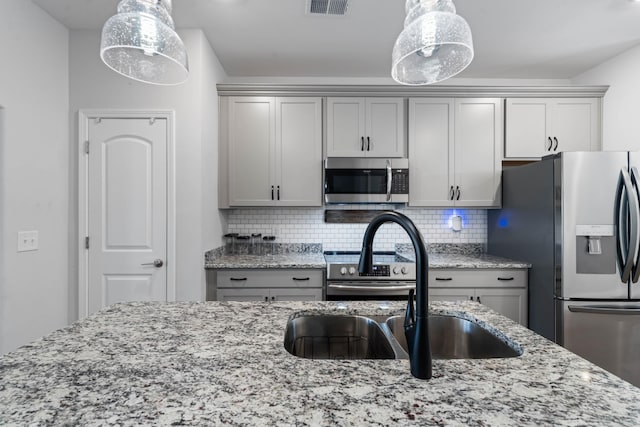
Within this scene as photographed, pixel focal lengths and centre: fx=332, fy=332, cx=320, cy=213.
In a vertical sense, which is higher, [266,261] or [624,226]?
[624,226]

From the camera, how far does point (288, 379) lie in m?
0.76

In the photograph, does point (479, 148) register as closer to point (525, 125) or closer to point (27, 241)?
point (525, 125)

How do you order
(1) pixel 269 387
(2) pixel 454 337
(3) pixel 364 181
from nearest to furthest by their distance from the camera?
1. (1) pixel 269 387
2. (2) pixel 454 337
3. (3) pixel 364 181

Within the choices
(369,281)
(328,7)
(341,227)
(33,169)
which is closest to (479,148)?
(341,227)

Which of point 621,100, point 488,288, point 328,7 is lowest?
point 488,288

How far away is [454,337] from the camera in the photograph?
130 cm

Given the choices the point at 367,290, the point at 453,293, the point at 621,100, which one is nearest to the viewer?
the point at 367,290

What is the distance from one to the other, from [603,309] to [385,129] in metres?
2.19

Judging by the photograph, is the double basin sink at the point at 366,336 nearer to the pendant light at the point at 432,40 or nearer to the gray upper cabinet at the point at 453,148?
the pendant light at the point at 432,40

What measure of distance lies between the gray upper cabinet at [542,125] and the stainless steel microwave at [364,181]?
109cm

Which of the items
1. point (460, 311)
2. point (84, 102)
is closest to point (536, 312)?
point (460, 311)

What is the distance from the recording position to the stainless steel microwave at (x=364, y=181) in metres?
3.09

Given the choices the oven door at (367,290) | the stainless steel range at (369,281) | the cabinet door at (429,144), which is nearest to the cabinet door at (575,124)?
the cabinet door at (429,144)

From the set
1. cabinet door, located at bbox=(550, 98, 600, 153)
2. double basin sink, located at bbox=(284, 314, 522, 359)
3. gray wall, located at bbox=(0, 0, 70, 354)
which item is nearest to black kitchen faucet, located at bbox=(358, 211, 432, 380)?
double basin sink, located at bbox=(284, 314, 522, 359)
